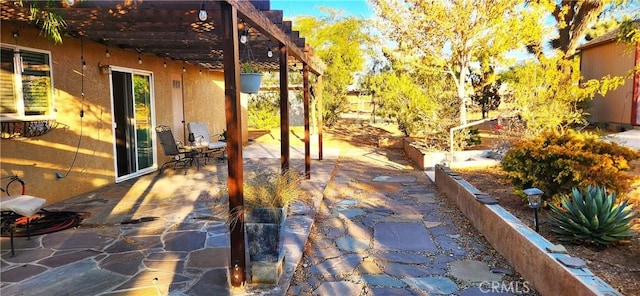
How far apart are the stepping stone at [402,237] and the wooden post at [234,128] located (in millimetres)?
1664

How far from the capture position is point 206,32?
559 cm

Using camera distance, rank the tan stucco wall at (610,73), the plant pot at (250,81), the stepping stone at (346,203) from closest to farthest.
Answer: the plant pot at (250,81)
the stepping stone at (346,203)
the tan stucco wall at (610,73)

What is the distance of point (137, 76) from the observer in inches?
311

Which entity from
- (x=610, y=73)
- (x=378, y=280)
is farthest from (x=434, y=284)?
(x=610, y=73)

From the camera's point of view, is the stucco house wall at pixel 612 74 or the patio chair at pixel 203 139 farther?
the stucco house wall at pixel 612 74

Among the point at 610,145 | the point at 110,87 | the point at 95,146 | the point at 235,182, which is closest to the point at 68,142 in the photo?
the point at 95,146

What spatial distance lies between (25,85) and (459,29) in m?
9.24

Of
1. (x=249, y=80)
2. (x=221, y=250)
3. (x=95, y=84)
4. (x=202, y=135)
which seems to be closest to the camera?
(x=221, y=250)

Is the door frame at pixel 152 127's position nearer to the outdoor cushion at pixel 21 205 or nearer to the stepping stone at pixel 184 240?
the outdoor cushion at pixel 21 205

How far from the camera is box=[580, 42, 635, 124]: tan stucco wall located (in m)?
13.8

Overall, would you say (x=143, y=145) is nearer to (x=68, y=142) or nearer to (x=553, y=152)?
(x=68, y=142)

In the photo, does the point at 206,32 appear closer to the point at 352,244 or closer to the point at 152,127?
the point at 352,244

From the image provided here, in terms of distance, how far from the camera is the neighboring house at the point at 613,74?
13328 millimetres

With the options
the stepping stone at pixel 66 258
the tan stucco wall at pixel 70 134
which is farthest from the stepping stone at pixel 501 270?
the tan stucco wall at pixel 70 134
